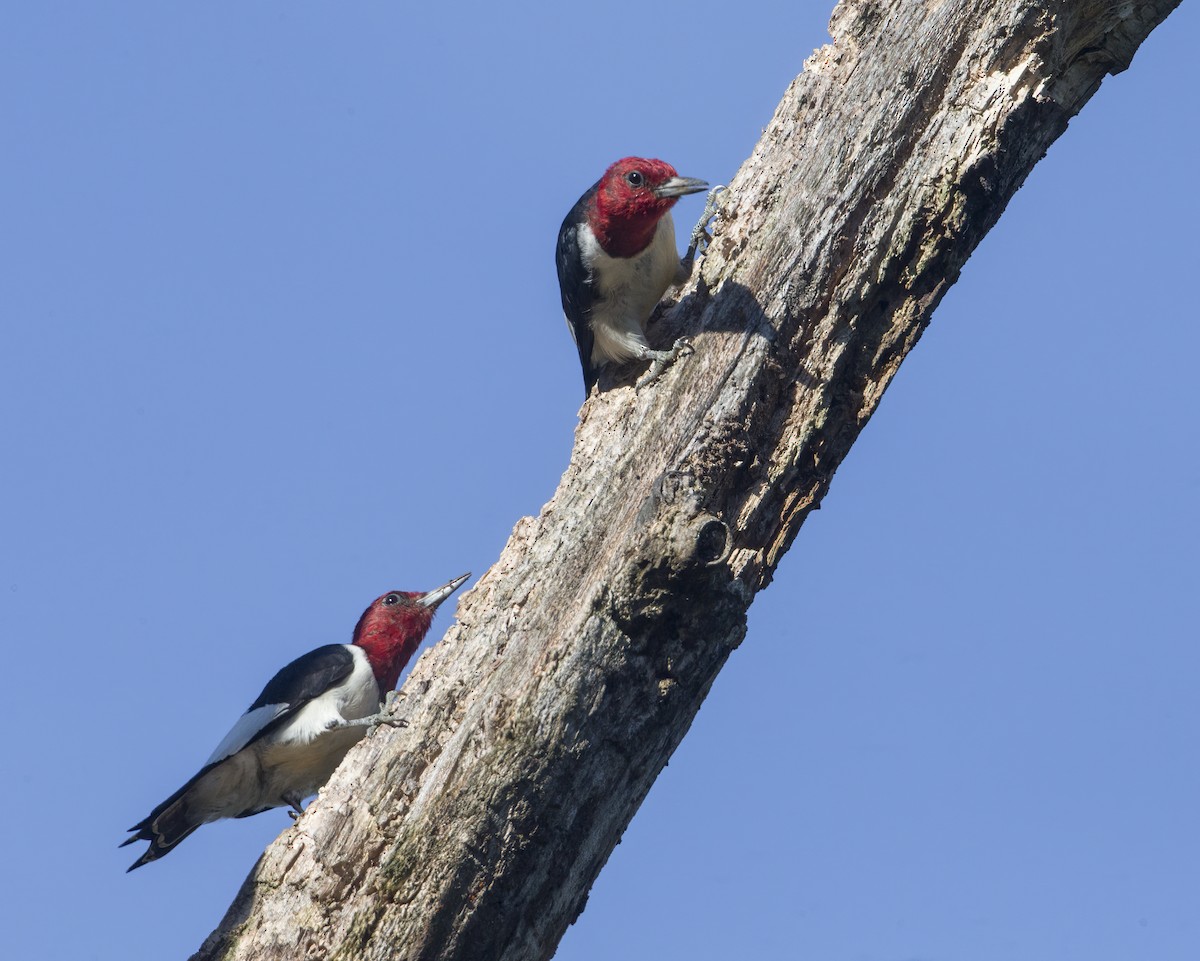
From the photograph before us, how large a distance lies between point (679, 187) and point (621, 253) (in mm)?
474

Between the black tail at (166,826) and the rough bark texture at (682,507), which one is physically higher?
the rough bark texture at (682,507)

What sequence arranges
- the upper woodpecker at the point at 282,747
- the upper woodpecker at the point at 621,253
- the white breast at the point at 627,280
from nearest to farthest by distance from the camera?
the white breast at the point at 627,280, the upper woodpecker at the point at 621,253, the upper woodpecker at the point at 282,747

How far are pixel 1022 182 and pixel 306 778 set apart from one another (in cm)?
467

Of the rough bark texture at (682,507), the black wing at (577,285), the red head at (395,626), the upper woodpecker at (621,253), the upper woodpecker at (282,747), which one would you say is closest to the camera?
the rough bark texture at (682,507)

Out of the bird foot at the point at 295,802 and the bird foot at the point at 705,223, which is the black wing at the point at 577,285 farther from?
the bird foot at the point at 295,802

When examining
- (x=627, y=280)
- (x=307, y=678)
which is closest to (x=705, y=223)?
(x=627, y=280)

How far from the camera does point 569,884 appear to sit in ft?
14.6

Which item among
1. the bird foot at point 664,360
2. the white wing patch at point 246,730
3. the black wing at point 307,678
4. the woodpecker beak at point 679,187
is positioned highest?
the woodpecker beak at point 679,187

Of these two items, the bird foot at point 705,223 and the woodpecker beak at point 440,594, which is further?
the woodpecker beak at point 440,594

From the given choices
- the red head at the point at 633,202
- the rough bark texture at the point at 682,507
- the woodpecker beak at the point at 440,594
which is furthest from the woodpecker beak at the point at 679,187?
the woodpecker beak at the point at 440,594

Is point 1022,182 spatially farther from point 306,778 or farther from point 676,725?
point 306,778

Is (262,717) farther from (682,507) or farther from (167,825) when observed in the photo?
(682,507)

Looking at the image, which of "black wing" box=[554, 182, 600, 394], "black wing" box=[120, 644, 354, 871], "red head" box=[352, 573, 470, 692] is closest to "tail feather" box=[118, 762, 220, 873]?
"black wing" box=[120, 644, 354, 871]

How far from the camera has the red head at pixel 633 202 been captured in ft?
21.0
